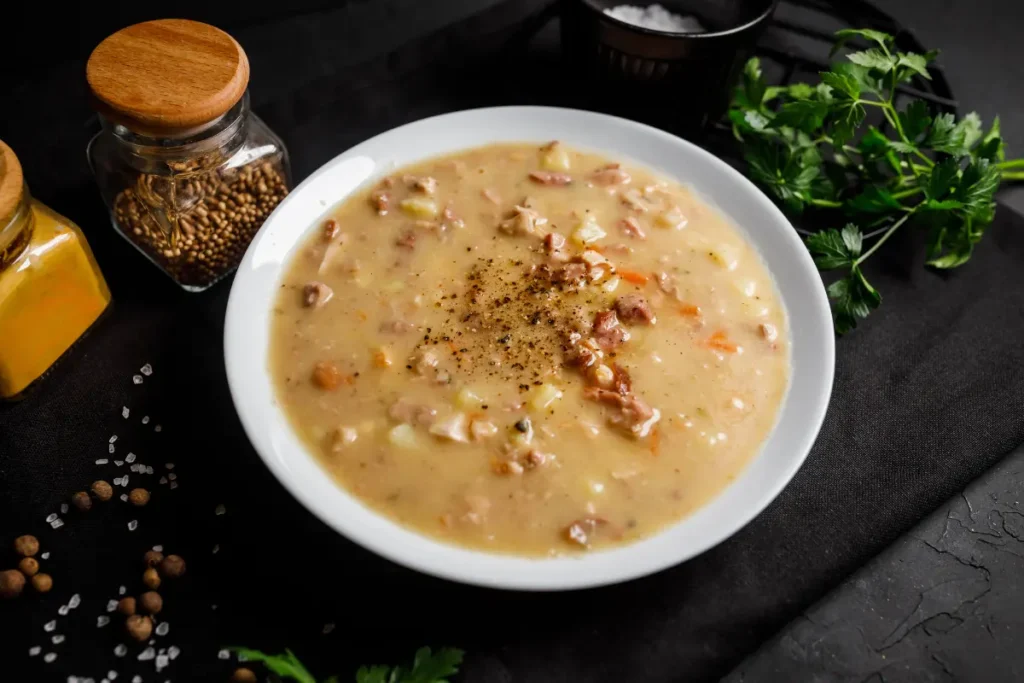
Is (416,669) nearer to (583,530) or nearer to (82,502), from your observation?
(583,530)

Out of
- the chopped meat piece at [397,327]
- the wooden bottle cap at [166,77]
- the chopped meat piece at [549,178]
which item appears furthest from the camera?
the chopped meat piece at [549,178]

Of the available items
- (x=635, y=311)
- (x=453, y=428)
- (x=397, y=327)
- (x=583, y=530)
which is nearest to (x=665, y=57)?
(x=635, y=311)

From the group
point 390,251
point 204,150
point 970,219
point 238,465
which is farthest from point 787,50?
point 238,465

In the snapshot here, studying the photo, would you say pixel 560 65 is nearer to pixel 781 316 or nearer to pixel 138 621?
pixel 781 316

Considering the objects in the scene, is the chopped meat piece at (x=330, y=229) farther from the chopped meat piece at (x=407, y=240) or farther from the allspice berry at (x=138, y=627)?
the allspice berry at (x=138, y=627)

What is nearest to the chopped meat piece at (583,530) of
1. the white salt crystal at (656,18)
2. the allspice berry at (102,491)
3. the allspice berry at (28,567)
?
the allspice berry at (102,491)

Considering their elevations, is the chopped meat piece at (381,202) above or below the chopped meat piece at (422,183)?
below
